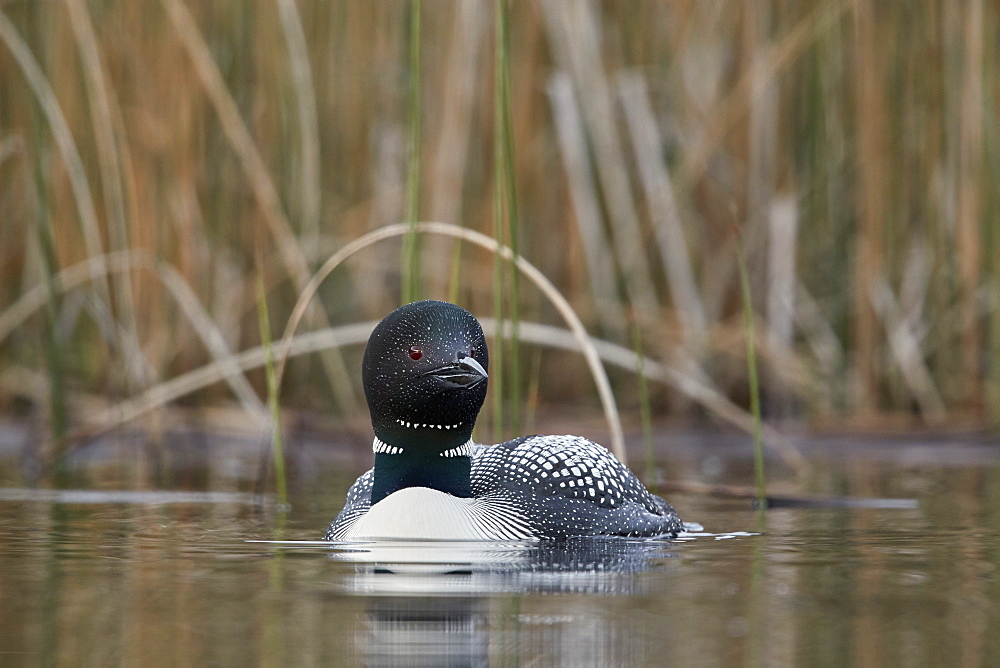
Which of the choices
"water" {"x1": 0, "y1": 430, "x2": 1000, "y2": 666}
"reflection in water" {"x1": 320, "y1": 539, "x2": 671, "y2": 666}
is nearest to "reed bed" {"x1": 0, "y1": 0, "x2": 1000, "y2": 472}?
"water" {"x1": 0, "y1": 430, "x2": 1000, "y2": 666}

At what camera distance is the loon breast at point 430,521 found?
3.81 m

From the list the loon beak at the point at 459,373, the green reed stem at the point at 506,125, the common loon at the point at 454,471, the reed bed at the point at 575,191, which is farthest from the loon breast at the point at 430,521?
the reed bed at the point at 575,191

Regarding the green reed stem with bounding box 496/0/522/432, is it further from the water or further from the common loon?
the water

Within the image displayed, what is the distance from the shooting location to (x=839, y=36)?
249 inches

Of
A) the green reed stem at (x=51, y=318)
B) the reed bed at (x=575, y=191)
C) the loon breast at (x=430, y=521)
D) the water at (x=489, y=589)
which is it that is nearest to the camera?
the water at (x=489, y=589)

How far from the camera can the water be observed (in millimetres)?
2389

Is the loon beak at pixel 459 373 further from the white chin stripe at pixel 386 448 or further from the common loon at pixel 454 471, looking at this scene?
the white chin stripe at pixel 386 448

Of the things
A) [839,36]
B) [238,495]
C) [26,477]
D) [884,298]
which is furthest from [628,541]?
[839,36]

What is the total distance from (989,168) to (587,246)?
1487 millimetres

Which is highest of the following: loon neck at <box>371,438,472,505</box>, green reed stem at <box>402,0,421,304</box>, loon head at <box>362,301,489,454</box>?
green reed stem at <box>402,0,421,304</box>

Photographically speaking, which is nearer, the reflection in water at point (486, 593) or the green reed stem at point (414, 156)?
the reflection in water at point (486, 593)

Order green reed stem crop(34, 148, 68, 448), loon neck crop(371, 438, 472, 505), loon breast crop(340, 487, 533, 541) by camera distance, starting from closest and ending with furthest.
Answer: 1. loon breast crop(340, 487, 533, 541)
2. loon neck crop(371, 438, 472, 505)
3. green reed stem crop(34, 148, 68, 448)

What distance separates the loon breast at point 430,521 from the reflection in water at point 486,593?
47 mm

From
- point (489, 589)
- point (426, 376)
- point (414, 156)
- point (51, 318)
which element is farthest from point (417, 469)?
point (51, 318)
